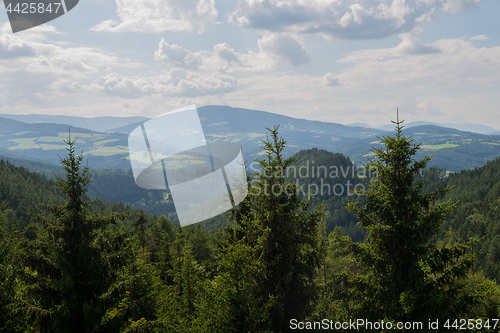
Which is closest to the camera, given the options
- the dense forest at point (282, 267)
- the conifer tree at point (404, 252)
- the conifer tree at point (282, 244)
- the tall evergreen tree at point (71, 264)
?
the conifer tree at point (404, 252)

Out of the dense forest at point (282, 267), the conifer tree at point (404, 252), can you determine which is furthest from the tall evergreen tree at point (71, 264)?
the conifer tree at point (404, 252)

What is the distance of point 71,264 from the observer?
1083 cm

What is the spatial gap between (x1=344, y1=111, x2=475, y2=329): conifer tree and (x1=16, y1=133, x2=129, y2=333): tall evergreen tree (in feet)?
30.7

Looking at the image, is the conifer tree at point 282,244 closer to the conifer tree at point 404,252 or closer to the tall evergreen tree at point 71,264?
the conifer tree at point 404,252

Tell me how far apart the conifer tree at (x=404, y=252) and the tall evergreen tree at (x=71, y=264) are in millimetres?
9354

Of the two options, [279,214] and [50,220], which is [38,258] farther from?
[279,214]

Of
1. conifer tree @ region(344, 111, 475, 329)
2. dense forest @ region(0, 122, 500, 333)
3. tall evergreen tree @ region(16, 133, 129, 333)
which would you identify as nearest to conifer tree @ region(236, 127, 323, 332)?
dense forest @ region(0, 122, 500, 333)

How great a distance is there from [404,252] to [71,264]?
12043 millimetres

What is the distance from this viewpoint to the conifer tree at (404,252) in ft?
33.0

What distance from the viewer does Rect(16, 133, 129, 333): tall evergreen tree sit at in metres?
10.3

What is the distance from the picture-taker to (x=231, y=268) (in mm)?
11617

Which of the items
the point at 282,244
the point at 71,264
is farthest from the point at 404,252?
the point at 71,264

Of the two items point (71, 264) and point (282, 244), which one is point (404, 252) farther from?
point (71, 264)

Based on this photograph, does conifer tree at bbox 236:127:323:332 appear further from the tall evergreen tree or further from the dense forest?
the tall evergreen tree
